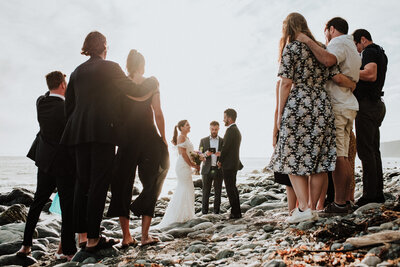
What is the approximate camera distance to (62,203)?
3.81 m

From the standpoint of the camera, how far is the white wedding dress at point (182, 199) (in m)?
6.79

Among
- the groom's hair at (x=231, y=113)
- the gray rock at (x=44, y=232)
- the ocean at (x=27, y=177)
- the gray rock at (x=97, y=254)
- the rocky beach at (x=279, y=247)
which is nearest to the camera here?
the rocky beach at (x=279, y=247)

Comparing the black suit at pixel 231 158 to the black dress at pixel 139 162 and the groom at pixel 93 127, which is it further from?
the groom at pixel 93 127

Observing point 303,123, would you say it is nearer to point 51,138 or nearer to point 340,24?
point 340,24

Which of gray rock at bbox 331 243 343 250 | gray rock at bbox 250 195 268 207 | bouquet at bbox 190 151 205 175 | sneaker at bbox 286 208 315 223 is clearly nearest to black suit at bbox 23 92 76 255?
sneaker at bbox 286 208 315 223

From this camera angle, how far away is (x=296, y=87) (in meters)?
Result: 3.71

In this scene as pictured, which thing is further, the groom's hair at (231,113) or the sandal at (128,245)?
the groom's hair at (231,113)

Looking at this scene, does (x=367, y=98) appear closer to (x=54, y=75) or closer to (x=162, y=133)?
(x=162, y=133)

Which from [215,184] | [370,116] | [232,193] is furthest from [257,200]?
[370,116]

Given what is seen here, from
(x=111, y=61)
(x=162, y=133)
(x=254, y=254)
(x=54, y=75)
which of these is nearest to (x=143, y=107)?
(x=162, y=133)

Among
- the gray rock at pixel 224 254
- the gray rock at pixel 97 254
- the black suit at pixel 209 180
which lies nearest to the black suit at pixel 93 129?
the gray rock at pixel 97 254

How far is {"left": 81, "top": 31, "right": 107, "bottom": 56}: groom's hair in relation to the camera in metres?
3.56

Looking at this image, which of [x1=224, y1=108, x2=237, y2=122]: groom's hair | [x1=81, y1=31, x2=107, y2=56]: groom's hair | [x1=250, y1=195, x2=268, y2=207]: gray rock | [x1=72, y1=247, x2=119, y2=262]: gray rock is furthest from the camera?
[x1=250, y1=195, x2=268, y2=207]: gray rock

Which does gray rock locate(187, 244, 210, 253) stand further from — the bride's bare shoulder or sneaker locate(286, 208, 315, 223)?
the bride's bare shoulder
